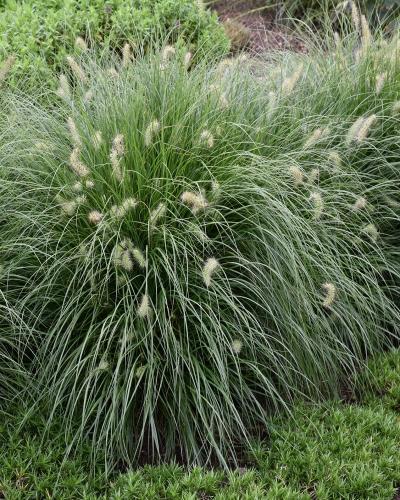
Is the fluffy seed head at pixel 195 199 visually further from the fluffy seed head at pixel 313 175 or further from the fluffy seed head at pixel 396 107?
the fluffy seed head at pixel 396 107

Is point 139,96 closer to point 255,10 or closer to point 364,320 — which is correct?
point 364,320

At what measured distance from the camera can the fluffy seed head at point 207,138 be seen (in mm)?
3881

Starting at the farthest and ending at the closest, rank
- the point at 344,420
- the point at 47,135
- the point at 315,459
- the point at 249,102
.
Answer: the point at 249,102
the point at 47,135
the point at 344,420
the point at 315,459

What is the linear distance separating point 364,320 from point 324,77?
1.84 meters

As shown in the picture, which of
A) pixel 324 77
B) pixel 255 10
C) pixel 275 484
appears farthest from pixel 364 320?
pixel 255 10

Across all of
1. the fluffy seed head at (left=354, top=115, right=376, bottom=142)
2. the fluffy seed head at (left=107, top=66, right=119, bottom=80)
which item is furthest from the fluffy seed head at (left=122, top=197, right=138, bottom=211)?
the fluffy seed head at (left=354, top=115, right=376, bottom=142)

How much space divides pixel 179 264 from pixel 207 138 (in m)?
0.72

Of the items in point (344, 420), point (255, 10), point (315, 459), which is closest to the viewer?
point (315, 459)

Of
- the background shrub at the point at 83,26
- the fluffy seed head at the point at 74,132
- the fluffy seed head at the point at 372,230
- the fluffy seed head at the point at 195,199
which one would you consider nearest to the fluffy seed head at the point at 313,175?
the fluffy seed head at the point at 372,230

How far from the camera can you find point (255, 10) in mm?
9461

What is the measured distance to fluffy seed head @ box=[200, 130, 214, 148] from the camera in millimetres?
3881

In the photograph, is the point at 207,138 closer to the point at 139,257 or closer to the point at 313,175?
the point at 313,175

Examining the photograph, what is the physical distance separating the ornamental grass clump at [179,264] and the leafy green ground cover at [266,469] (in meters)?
0.15

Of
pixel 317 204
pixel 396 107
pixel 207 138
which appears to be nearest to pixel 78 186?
pixel 207 138
